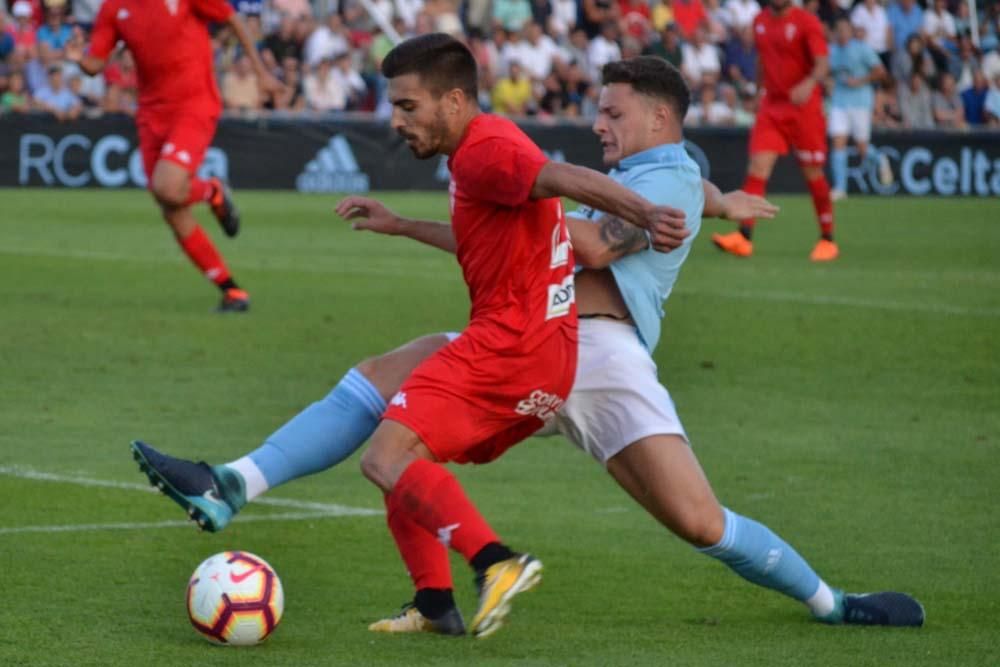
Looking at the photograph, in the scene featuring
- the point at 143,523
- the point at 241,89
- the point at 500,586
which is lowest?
the point at 241,89

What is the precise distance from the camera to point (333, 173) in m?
30.0

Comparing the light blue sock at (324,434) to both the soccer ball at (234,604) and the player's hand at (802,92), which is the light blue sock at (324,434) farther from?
the player's hand at (802,92)

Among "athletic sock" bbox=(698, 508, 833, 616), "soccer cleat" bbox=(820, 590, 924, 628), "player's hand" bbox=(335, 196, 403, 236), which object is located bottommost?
"soccer cleat" bbox=(820, 590, 924, 628)

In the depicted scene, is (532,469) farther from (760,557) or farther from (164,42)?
(164,42)

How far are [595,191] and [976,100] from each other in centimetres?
2966

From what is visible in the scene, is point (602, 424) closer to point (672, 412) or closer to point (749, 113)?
point (672, 412)

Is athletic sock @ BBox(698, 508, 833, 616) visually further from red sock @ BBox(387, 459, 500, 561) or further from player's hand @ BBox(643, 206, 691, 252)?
player's hand @ BBox(643, 206, 691, 252)

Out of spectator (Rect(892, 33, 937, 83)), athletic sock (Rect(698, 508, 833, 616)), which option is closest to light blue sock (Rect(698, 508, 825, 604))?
athletic sock (Rect(698, 508, 833, 616))

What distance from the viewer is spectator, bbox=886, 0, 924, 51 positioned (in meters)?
33.9

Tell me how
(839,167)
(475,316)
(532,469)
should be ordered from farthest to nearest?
(839,167) → (532,469) → (475,316)

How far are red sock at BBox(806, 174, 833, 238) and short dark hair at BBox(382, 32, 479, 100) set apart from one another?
14.5m

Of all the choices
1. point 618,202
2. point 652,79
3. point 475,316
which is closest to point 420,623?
point 475,316

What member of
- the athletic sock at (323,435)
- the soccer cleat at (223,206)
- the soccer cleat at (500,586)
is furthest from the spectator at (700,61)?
the soccer cleat at (500,586)

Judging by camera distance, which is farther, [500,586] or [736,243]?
[736,243]
